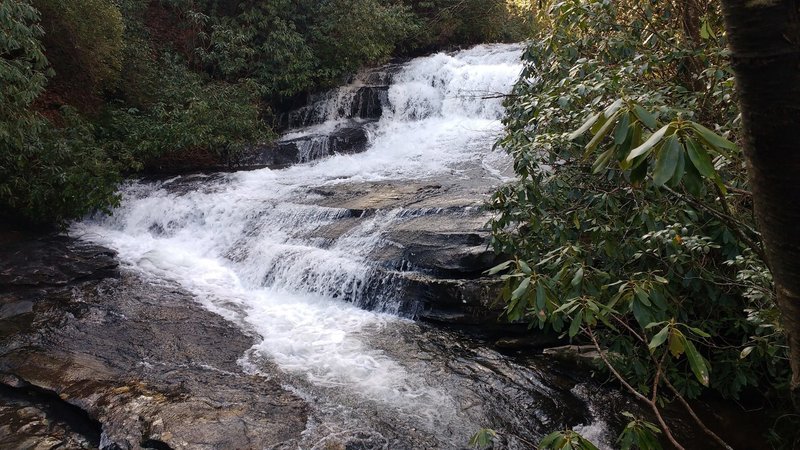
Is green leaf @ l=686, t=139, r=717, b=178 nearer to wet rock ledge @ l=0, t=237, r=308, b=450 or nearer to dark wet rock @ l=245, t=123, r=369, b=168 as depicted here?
wet rock ledge @ l=0, t=237, r=308, b=450

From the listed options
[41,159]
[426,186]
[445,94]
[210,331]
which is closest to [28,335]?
[210,331]

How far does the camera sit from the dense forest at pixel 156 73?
8.27m

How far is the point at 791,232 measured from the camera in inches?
34.2

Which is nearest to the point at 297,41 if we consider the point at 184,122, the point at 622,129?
the point at 184,122

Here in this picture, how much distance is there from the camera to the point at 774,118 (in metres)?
0.84

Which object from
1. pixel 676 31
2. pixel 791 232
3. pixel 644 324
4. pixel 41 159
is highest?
pixel 676 31

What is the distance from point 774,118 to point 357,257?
21.6 ft

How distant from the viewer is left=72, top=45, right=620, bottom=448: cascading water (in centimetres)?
473

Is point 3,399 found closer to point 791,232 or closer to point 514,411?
point 514,411

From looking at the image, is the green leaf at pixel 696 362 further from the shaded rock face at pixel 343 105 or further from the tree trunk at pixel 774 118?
the shaded rock face at pixel 343 105

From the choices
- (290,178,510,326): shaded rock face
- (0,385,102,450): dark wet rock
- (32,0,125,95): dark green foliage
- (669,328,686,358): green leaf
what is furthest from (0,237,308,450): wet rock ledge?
(32,0,125,95): dark green foliage

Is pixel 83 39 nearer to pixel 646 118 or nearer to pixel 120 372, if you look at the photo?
pixel 120 372

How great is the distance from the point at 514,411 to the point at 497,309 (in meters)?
1.49

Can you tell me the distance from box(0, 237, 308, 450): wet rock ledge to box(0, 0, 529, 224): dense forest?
5.66 feet
